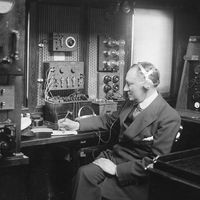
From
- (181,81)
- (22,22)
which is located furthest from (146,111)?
(181,81)

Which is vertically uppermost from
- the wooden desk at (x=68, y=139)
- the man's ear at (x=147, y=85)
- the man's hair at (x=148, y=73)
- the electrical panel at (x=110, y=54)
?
the electrical panel at (x=110, y=54)

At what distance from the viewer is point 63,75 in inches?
151

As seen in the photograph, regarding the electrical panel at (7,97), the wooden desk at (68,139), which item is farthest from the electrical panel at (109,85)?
the electrical panel at (7,97)

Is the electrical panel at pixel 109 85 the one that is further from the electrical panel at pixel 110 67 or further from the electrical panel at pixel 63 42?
the electrical panel at pixel 63 42

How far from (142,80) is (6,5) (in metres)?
1.19

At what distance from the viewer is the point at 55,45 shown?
3822 mm

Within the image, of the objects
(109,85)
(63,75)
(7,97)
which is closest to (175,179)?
(7,97)

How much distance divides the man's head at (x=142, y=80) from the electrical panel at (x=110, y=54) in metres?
0.98

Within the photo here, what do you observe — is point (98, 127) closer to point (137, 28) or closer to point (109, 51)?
point (109, 51)

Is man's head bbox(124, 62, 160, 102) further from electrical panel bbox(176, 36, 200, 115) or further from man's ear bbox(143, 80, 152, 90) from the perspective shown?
electrical panel bbox(176, 36, 200, 115)

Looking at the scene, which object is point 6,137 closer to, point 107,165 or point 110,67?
point 107,165

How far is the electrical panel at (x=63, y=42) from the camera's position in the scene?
382 centimetres

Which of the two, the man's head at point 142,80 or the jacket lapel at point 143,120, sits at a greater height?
the man's head at point 142,80

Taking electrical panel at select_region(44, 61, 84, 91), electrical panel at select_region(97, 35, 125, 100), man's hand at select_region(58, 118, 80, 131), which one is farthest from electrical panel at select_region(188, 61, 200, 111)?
man's hand at select_region(58, 118, 80, 131)
